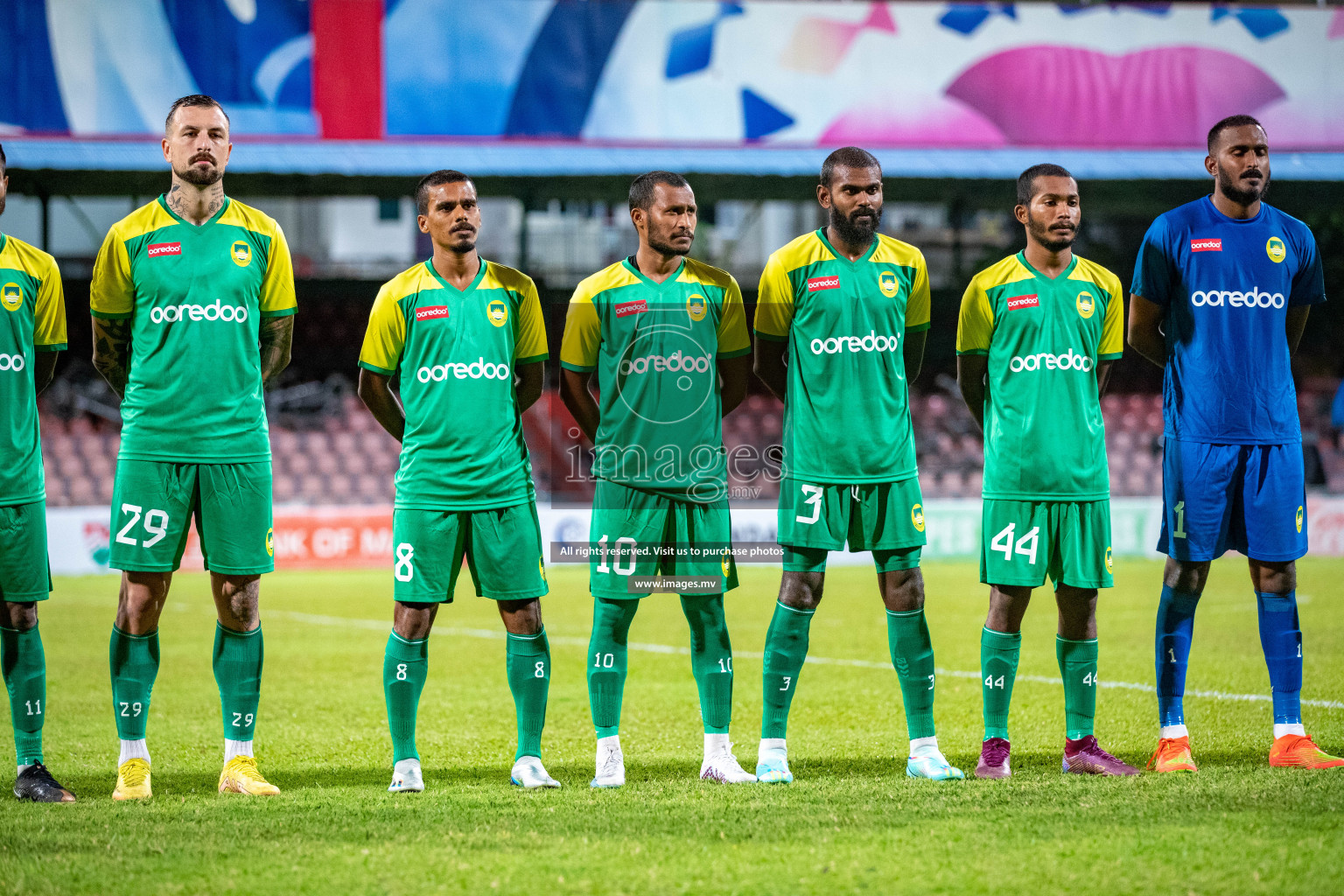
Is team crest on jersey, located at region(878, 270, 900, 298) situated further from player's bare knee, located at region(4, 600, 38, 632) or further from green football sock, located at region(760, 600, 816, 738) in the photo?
player's bare knee, located at region(4, 600, 38, 632)

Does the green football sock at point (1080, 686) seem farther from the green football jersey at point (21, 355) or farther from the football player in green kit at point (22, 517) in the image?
the green football jersey at point (21, 355)

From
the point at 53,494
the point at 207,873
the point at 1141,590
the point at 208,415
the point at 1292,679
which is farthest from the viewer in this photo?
the point at 53,494

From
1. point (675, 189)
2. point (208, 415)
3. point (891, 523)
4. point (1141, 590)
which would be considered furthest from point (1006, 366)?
point (1141, 590)

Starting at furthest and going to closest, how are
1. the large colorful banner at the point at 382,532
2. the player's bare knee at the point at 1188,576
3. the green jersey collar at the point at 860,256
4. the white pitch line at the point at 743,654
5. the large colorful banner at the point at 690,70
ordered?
the large colorful banner at the point at 690,70
the large colorful banner at the point at 382,532
the white pitch line at the point at 743,654
the player's bare knee at the point at 1188,576
the green jersey collar at the point at 860,256

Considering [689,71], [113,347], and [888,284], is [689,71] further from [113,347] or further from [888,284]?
[113,347]

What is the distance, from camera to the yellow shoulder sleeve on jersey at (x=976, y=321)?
5223 mm

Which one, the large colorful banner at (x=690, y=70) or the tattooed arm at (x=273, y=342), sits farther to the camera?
the large colorful banner at (x=690, y=70)

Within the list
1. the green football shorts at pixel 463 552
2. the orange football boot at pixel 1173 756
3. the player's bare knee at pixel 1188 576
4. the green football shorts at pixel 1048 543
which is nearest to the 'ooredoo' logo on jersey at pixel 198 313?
the green football shorts at pixel 463 552

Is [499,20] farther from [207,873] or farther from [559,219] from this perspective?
[207,873]

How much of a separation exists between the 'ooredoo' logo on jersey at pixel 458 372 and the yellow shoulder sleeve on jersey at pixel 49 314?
1529 millimetres

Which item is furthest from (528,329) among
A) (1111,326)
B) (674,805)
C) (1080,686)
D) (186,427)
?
(1080,686)

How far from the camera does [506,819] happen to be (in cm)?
439

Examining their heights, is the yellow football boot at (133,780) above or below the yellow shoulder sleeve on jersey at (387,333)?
below

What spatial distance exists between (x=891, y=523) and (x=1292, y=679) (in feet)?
5.91
